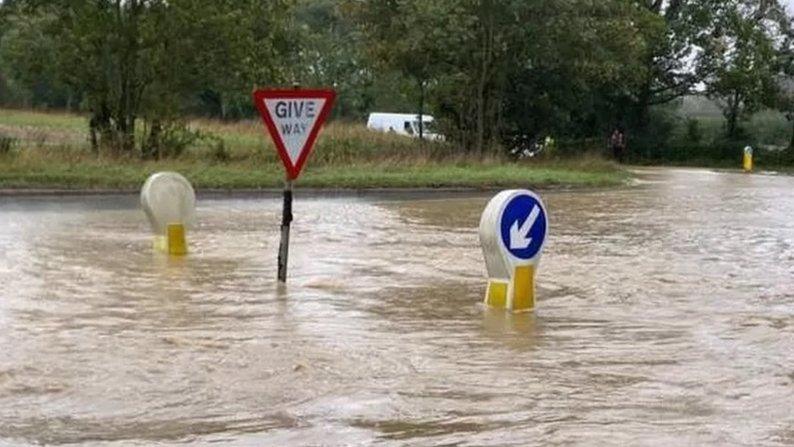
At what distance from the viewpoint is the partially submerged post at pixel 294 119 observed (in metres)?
12.0

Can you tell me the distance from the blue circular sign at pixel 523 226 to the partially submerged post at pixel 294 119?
2103 millimetres

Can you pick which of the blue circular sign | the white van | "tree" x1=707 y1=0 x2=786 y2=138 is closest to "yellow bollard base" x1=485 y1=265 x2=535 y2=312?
the blue circular sign

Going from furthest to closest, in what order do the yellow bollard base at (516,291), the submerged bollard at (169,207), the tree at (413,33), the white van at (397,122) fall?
1. the white van at (397,122)
2. the tree at (413,33)
3. the submerged bollard at (169,207)
4. the yellow bollard base at (516,291)

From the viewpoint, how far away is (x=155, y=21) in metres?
32.1

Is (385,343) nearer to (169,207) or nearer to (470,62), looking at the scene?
(169,207)

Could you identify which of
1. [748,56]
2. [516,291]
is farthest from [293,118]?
[748,56]

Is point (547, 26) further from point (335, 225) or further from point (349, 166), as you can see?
point (335, 225)

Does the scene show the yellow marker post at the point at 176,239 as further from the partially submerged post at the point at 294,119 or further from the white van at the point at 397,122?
the white van at the point at 397,122

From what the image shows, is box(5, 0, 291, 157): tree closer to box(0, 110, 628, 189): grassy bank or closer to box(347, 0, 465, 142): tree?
box(0, 110, 628, 189): grassy bank

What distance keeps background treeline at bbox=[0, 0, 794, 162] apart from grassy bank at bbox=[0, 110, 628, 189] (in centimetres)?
133

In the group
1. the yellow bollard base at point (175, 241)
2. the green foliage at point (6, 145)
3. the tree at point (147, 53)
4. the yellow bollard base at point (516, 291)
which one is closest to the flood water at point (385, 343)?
the yellow bollard base at point (516, 291)

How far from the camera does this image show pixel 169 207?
604 inches

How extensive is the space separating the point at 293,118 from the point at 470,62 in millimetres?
28645

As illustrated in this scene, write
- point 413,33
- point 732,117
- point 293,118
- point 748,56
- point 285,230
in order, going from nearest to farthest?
point 293,118 < point 285,230 < point 413,33 < point 748,56 < point 732,117
